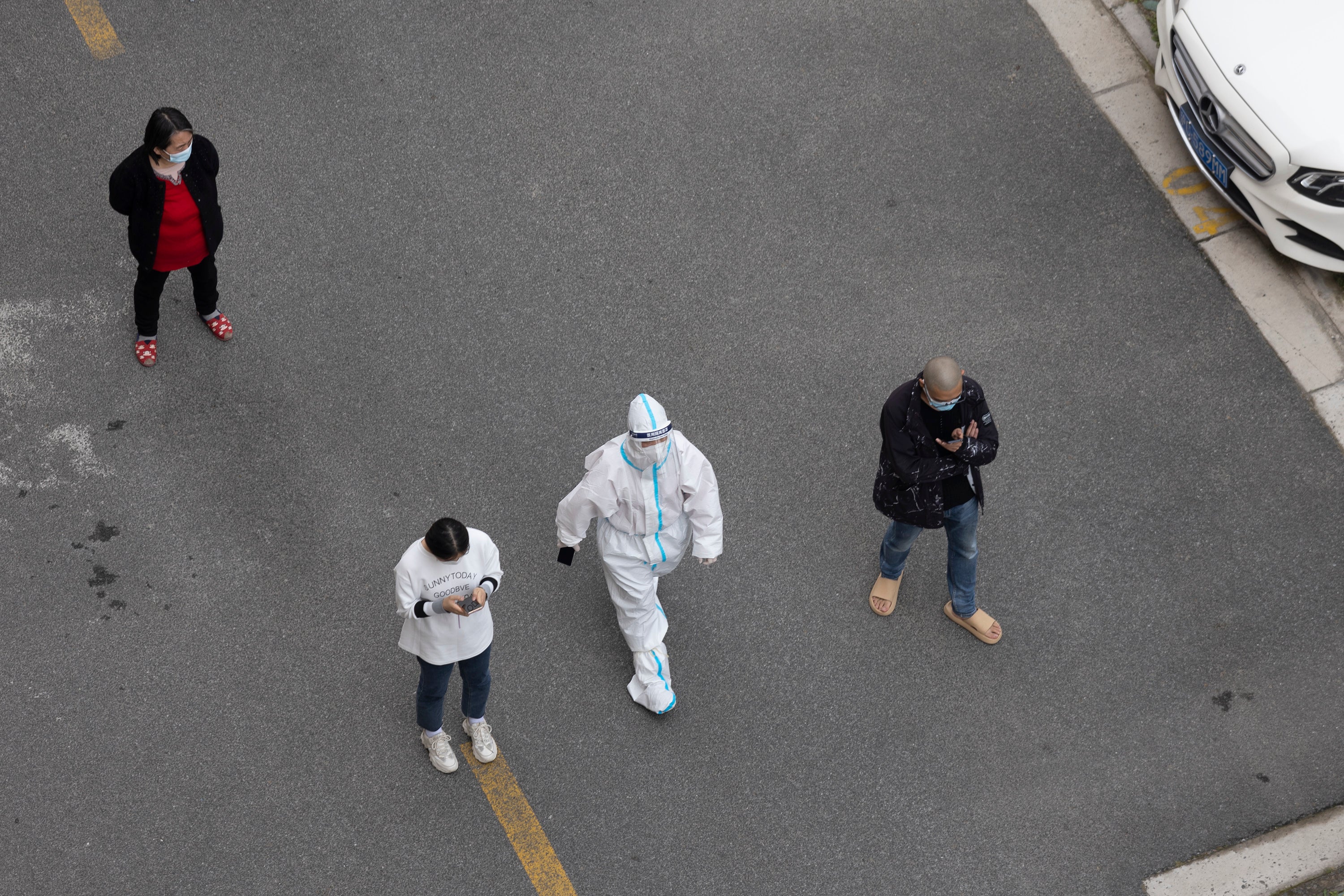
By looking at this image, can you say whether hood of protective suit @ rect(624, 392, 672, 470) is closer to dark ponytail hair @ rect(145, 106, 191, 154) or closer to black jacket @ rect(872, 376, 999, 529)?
black jacket @ rect(872, 376, 999, 529)

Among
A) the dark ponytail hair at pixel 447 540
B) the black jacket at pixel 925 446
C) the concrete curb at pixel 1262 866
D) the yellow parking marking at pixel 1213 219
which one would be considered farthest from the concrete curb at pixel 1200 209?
the dark ponytail hair at pixel 447 540

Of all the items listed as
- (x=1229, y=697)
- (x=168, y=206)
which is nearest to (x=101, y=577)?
(x=168, y=206)

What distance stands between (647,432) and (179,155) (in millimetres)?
2632

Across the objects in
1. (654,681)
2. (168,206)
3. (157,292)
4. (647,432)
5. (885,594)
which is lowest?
(885,594)

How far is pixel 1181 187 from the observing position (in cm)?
708

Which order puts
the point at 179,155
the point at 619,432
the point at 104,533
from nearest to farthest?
the point at 179,155 → the point at 104,533 → the point at 619,432

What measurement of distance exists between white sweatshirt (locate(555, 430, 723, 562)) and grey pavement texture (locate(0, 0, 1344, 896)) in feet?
2.91

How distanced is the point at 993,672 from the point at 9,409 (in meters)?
5.51

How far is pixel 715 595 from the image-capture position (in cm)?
595

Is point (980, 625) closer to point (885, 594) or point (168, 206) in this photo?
point (885, 594)

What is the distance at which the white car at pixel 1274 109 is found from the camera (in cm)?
628

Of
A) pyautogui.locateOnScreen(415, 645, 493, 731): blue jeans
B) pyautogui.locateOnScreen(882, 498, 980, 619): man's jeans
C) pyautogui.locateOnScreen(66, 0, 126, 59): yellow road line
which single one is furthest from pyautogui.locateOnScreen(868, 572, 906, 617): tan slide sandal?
pyautogui.locateOnScreen(66, 0, 126, 59): yellow road line

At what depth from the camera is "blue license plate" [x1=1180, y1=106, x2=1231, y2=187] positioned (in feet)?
22.0

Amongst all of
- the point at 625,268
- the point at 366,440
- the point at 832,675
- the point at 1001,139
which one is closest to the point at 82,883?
the point at 366,440
